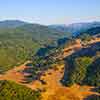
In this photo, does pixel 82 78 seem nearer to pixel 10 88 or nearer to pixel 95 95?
pixel 95 95

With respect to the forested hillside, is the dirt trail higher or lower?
lower

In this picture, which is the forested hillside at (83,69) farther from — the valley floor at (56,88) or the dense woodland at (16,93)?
the dense woodland at (16,93)

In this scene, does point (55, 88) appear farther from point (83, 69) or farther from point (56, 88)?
point (83, 69)

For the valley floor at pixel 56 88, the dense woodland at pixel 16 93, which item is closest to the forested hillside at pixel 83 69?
the valley floor at pixel 56 88

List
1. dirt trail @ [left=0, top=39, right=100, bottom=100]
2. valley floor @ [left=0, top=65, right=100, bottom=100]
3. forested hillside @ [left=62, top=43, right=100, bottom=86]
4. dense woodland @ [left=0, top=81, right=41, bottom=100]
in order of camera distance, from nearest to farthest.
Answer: dense woodland @ [left=0, top=81, right=41, bottom=100] < valley floor @ [left=0, top=65, right=100, bottom=100] < dirt trail @ [left=0, top=39, right=100, bottom=100] < forested hillside @ [left=62, top=43, right=100, bottom=86]

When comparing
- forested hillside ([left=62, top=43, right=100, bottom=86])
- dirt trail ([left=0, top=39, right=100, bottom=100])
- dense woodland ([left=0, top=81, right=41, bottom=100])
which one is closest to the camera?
dense woodland ([left=0, top=81, right=41, bottom=100])

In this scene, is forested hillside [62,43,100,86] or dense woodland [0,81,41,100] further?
forested hillside [62,43,100,86]

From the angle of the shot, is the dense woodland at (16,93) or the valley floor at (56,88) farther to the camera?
the valley floor at (56,88)

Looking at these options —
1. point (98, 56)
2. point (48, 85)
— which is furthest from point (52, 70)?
point (98, 56)

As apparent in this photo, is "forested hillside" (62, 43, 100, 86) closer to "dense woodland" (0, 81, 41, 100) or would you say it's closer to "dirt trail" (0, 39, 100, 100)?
"dirt trail" (0, 39, 100, 100)

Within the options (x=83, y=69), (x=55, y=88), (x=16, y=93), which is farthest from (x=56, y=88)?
(x=83, y=69)

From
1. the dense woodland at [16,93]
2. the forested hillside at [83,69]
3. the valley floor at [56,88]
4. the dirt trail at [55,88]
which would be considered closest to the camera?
the dense woodland at [16,93]

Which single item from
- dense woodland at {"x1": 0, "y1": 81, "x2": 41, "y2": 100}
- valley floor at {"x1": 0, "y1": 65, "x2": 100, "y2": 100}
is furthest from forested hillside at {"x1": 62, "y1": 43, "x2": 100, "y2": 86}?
dense woodland at {"x1": 0, "y1": 81, "x2": 41, "y2": 100}
